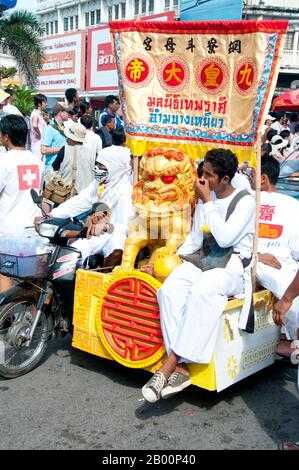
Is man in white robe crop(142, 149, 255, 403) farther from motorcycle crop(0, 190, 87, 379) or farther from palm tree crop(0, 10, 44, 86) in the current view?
palm tree crop(0, 10, 44, 86)

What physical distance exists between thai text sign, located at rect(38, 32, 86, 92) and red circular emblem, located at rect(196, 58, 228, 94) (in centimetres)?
2190

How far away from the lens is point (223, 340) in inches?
132

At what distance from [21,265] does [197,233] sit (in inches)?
48.9

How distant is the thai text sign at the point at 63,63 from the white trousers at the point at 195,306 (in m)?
22.7

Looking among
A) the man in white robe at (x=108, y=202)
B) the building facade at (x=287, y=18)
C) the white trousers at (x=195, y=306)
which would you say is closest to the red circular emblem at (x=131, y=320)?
the white trousers at (x=195, y=306)

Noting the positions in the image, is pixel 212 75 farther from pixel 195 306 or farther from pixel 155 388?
pixel 155 388

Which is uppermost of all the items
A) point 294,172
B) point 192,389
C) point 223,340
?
point 294,172

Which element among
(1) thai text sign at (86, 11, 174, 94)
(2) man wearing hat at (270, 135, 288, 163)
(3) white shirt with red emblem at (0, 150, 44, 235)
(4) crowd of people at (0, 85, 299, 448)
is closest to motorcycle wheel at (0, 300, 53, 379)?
(4) crowd of people at (0, 85, 299, 448)

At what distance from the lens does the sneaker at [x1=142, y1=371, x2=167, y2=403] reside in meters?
3.13

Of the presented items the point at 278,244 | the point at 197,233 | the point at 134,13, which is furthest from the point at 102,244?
the point at 134,13

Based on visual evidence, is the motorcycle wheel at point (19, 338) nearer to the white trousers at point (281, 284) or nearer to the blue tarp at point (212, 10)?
the white trousers at point (281, 284)
